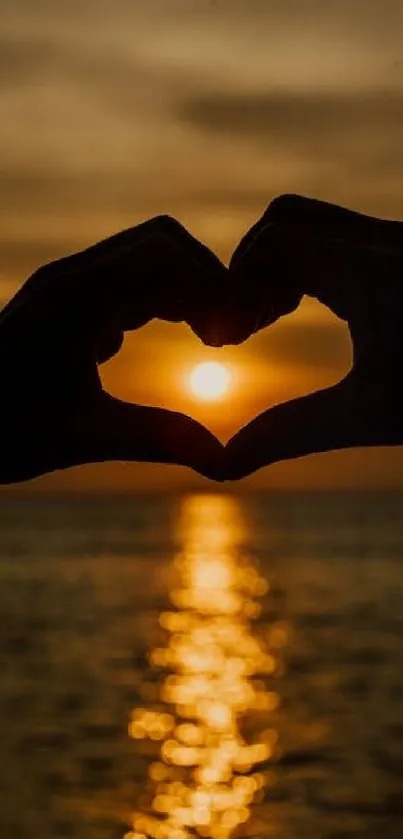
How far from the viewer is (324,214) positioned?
3.30 meters

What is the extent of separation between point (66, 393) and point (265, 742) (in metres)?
95.5

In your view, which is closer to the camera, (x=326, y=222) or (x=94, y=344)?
(x=326, y=222)

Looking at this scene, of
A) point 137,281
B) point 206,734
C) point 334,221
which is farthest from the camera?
point 206,734

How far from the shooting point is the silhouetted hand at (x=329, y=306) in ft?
10.8

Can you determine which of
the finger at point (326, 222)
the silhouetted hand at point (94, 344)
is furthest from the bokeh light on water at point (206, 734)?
the finger at point (326, 222)

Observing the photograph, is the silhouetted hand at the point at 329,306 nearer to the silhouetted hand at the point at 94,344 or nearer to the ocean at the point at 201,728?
the silhouetted hand at the point at 94,344

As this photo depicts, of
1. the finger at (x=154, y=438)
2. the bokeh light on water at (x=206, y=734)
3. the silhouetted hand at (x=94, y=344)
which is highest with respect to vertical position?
the bokeh light on water at (x=206, y=734)

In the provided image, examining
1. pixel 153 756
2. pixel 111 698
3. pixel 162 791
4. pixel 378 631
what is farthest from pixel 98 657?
pixel 162 791

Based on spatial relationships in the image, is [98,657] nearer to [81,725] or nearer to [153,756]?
[81,725]

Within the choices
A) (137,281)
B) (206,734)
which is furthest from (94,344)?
(206,734)

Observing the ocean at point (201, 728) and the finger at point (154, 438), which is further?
the ocean at point (201, 728)

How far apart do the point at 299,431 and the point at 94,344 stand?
17.8 inches

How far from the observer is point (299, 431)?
132 inches

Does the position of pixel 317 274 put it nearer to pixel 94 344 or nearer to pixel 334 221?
pixel 334 221
